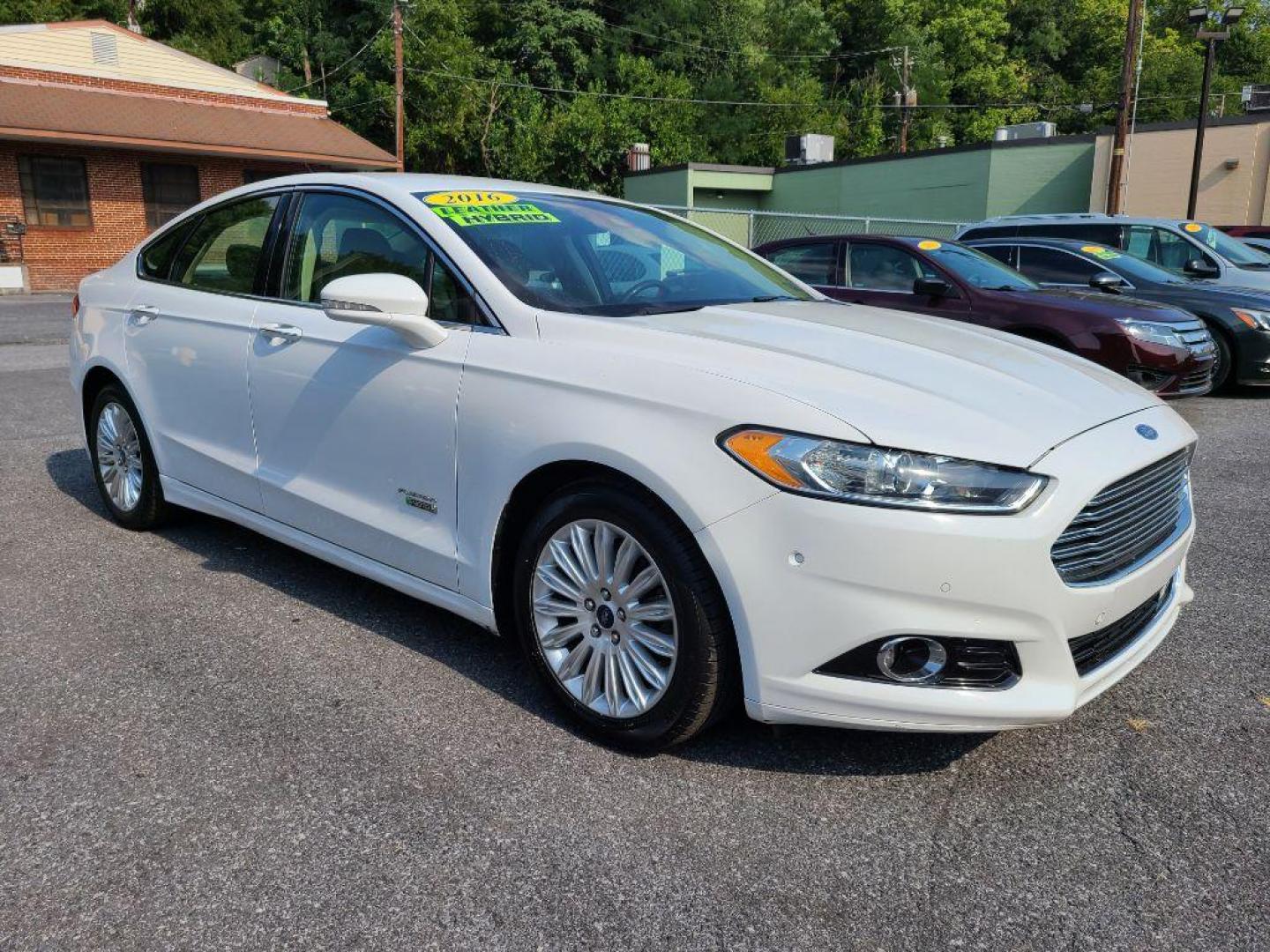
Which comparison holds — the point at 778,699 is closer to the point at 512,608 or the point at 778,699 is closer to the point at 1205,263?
the point at 512,608

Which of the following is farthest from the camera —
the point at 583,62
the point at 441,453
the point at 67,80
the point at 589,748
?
the point at 583,62

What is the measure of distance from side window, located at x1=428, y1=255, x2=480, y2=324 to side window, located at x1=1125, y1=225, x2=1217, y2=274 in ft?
34.5

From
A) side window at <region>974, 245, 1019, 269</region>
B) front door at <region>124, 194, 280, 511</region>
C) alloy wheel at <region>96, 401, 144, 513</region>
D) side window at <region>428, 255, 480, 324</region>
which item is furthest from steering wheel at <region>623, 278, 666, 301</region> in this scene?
side window at <region>974, 245, 1019, 269</region>

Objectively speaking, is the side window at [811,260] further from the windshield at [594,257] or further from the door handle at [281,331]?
Answer: the door handle at [281,331]

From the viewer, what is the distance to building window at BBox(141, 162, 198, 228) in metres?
27.7

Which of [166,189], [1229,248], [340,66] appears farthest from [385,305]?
[340,66]

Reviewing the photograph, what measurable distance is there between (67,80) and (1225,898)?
31.7 m

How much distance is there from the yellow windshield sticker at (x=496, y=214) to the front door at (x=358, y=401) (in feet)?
0.46

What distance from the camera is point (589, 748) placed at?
299cm

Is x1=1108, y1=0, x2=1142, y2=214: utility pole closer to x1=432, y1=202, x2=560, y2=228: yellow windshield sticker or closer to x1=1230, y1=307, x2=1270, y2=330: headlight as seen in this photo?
x1=1230, y1=307, x2=1270, y2=330: headlight

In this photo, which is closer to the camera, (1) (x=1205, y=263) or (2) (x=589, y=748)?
(2) (x=589, y=748)

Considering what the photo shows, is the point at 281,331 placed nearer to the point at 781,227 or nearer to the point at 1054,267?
the point at 1054,267

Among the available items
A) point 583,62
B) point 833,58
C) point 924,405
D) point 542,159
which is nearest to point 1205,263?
point 924,405

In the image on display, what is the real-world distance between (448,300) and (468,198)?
0.52 m
